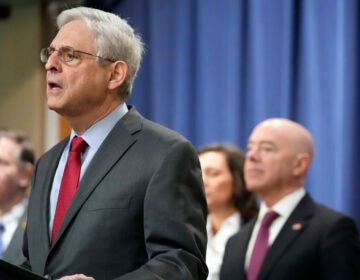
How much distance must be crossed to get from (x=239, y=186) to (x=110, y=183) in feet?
7.23

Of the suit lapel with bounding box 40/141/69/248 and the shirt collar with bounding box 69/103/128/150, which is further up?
the shirt collar with bounding box 69/103/128/150

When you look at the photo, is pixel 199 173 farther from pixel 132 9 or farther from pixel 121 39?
pixel 132 9

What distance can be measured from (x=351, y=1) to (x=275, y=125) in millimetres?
885

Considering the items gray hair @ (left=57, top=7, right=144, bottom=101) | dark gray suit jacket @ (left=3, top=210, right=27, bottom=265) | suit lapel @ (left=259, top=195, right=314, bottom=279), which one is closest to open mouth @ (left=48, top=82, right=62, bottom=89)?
gray hair @ (left=57, top=7, right=144, bottom=101)

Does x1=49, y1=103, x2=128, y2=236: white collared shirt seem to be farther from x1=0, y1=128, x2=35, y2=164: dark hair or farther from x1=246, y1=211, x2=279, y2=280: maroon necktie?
x1=0, y1=128, x2=35, y2=164: dark hair

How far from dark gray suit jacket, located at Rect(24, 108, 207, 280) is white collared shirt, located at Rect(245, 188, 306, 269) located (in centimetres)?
160

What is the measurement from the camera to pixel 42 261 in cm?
217

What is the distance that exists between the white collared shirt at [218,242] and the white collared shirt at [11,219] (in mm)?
882

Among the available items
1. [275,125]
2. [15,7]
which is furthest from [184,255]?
[15,7]

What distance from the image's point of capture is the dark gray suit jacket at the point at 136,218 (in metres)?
2.03

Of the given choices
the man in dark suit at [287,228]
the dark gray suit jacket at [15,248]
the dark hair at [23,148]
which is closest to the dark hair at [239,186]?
the man in dark suit at [287,228]

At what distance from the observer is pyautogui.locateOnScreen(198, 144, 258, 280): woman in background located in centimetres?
423

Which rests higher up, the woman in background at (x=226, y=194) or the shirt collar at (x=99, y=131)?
the shirt collar at (x=99, y=131)

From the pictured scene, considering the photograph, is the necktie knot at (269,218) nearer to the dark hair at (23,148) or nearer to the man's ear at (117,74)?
the dark hair at (23,148)
